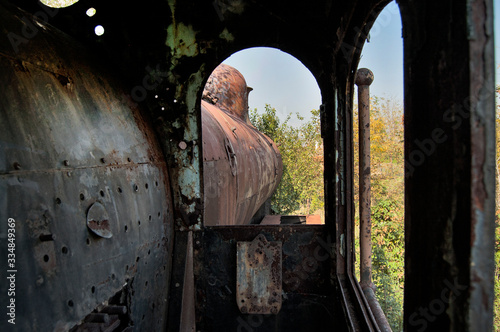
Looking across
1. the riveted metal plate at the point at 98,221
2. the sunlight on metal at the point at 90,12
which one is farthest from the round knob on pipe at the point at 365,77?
the riveted metal plate at the point at 98,221

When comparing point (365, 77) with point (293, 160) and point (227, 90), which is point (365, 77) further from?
point (293, 160)

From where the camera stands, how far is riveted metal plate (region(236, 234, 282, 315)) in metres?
2.63

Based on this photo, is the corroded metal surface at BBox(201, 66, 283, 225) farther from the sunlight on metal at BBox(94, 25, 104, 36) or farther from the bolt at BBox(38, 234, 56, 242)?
the bolt at BBox(38, 234, 56, 242)

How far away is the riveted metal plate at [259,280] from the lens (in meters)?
2.63

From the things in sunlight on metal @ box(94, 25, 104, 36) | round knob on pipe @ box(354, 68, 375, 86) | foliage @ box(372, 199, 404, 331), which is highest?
round knob on pipe @ box(354, 68, 375, 86)

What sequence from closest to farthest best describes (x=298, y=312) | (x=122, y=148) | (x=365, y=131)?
(x=122, y=148), (x=298, y=312), (x=365, y=131)

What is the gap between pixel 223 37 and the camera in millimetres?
2488

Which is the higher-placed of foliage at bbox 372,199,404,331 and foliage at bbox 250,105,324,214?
foliage at bbox 250,105,324,214

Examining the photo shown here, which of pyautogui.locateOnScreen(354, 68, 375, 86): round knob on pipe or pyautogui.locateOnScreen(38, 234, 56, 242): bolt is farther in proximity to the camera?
pyautogui.locateOnScreen(354, 68, 375, 86): round knob on pipe

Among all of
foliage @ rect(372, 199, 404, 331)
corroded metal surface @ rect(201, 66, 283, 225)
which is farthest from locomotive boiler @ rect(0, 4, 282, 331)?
foliage @ rect(372, 199, 404, 331)

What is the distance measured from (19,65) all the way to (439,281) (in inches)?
56.2

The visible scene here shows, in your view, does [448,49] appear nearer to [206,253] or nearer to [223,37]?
[223,37]

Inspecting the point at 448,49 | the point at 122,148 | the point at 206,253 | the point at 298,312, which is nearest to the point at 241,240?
the point at 206,253

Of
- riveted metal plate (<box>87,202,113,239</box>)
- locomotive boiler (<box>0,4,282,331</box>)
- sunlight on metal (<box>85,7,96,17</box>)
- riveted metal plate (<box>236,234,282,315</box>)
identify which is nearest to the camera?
locomotive boiler (<box>0,4,282,331</box>)
